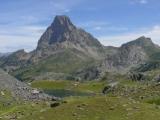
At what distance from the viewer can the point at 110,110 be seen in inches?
1957

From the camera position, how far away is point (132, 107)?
51312 millimetres

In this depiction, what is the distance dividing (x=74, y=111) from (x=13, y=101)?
4416 cm

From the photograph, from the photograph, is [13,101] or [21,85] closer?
[13,101]

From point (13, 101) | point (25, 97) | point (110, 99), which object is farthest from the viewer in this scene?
point (25, 97)

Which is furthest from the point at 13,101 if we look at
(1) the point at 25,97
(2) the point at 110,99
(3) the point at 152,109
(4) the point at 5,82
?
(3) the point at 152,109

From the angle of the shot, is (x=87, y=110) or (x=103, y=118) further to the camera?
(x=87, y=110)

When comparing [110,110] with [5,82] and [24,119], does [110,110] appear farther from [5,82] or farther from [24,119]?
[5,82]

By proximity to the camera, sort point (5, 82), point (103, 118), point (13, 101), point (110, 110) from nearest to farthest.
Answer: point (103, 118)
point (110, 110)
point (13, 101)
point (5, 82)

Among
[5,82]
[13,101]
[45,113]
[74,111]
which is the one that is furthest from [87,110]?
[5,82]

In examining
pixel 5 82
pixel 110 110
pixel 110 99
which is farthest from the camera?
pixel 5 82

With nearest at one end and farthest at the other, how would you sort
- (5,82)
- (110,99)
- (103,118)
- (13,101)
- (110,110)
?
(103,118), (110,110), (110,99), (13,101), (5,82)

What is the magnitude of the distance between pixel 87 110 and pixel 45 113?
18.2 feet

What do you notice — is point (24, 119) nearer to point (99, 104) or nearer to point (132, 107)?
point (99, 104)

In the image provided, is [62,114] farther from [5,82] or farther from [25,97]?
[5,82]
